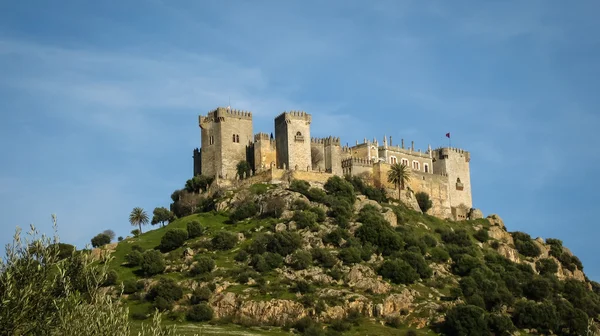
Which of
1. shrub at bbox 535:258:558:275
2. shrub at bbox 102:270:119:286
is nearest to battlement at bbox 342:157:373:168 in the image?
shrub at bbox 535:258:558:275

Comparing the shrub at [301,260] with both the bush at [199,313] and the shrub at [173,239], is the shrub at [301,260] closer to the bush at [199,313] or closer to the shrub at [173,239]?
the bush at [199,313]

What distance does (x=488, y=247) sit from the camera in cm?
11700

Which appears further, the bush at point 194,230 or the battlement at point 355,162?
the battlement at point 355,162

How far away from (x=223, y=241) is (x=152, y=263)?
9.09 meters

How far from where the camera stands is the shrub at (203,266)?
3612 inches

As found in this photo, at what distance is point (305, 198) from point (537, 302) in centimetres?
3102

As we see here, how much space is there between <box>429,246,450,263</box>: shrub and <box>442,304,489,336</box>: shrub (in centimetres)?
1778

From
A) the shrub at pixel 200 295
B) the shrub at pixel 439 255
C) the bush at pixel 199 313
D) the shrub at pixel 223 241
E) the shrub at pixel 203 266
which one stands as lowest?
the bush at pixel 199 313

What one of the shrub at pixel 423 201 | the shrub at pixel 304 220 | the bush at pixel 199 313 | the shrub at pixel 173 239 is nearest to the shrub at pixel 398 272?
the shrub at pixel 304 220

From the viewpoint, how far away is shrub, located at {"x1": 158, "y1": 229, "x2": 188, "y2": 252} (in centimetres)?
10088

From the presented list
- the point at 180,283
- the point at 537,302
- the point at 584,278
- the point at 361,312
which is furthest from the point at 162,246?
the point at 584,278

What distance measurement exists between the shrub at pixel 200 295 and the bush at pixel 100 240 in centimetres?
3813

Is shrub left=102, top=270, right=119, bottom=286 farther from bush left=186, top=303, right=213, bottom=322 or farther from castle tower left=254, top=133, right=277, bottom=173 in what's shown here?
castle tower left=254, top=133, right=277, bottom=173

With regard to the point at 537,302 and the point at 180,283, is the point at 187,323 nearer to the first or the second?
the point at 180,283
